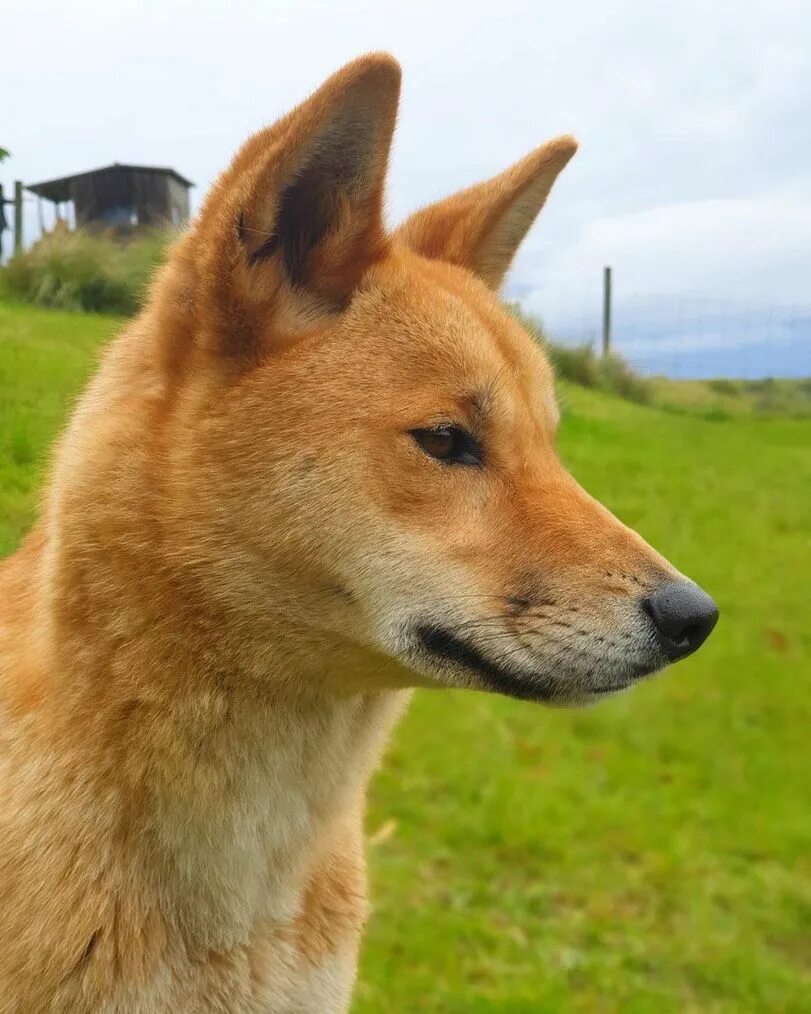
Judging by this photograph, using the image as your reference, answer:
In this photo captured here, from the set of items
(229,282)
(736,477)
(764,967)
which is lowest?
(764,967)

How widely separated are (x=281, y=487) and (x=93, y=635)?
48cm

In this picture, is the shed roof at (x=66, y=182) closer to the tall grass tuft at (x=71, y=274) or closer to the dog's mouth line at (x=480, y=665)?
the tall grass tuft at (x=71, y=274)

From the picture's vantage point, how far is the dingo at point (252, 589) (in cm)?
181

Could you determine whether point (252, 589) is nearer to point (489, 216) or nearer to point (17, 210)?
point (489, 216)

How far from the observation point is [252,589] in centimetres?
183

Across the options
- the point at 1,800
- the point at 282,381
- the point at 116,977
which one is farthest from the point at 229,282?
the point at 116,977

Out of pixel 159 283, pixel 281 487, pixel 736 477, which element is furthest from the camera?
pixel 736 477

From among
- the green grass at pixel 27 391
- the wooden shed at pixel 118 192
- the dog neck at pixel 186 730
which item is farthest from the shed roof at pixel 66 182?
the dog neck at pixel 186 730

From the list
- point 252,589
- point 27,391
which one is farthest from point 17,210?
point 252,589

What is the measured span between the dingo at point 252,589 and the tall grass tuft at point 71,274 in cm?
831

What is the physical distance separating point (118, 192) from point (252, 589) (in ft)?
49.7

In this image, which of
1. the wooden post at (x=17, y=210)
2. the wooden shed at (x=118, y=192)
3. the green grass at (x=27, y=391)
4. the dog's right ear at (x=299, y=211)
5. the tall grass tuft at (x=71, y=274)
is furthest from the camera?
the wooden shed at (x=118, y=192)

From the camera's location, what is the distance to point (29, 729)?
1916mm

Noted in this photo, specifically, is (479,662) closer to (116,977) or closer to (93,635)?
(93,635)
